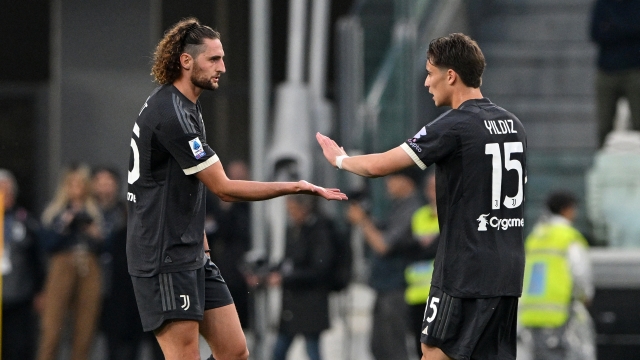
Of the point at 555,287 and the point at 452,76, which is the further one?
the point at 555,287

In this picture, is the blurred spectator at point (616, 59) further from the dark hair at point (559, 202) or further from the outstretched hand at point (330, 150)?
the outstretched hand at point (330, 150)

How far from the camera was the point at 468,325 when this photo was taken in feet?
19.0

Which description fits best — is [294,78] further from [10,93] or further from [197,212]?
[197,212]

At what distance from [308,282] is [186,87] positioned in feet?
17.3

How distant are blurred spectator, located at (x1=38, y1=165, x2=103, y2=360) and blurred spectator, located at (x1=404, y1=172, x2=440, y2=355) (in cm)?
303

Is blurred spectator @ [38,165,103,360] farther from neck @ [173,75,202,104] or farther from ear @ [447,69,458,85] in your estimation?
ear @ [447,69,458,85]

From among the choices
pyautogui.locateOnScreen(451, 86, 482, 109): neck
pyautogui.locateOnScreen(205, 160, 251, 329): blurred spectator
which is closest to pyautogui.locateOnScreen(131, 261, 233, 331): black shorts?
pyautogui.locateOnScreen(451, 86, 482, 109): neck

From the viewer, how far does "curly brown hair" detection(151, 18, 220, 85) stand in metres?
5.96

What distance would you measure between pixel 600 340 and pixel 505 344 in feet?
19.4

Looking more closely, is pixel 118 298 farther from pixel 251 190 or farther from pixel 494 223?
pixel 494 223

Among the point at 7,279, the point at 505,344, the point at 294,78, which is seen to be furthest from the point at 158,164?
the point at 294,78

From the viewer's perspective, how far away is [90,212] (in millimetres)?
11625

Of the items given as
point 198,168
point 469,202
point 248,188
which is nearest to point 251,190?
point 248,188

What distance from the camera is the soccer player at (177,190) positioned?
5816mm
